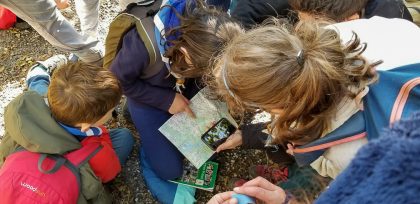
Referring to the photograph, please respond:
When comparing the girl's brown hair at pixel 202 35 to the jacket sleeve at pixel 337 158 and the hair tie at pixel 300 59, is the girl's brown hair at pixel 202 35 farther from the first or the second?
the jacket sleeve at pixel 337 158

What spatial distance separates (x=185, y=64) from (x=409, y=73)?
972mm

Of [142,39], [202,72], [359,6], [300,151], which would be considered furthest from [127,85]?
[359,6]

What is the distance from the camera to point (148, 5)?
1.99 m

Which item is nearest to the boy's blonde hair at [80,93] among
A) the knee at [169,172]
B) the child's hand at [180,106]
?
the child's hand at [180,106]

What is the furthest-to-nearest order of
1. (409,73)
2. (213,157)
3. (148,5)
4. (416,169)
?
(213,157)
(148,5)
(409,73)
(416,169)

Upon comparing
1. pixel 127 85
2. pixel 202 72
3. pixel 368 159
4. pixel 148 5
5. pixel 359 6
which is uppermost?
pixel 368 159

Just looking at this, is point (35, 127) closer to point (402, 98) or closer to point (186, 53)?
point (186, 53)

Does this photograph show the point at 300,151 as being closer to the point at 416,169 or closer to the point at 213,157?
the point at 213,157

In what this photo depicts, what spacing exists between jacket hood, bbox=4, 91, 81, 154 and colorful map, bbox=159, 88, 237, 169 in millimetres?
656

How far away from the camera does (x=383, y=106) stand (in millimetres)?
1247

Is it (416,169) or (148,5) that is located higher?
(416,169)

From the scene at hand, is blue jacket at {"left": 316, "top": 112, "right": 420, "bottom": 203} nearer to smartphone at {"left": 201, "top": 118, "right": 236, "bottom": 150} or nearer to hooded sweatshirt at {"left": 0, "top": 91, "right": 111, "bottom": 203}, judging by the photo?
hooded sweatshirt at {"left": 0, "top": 91, "right": 111, "bottom": 203}

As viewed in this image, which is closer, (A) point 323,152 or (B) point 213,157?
(A) point 323,152

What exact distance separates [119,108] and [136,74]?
67 cm
